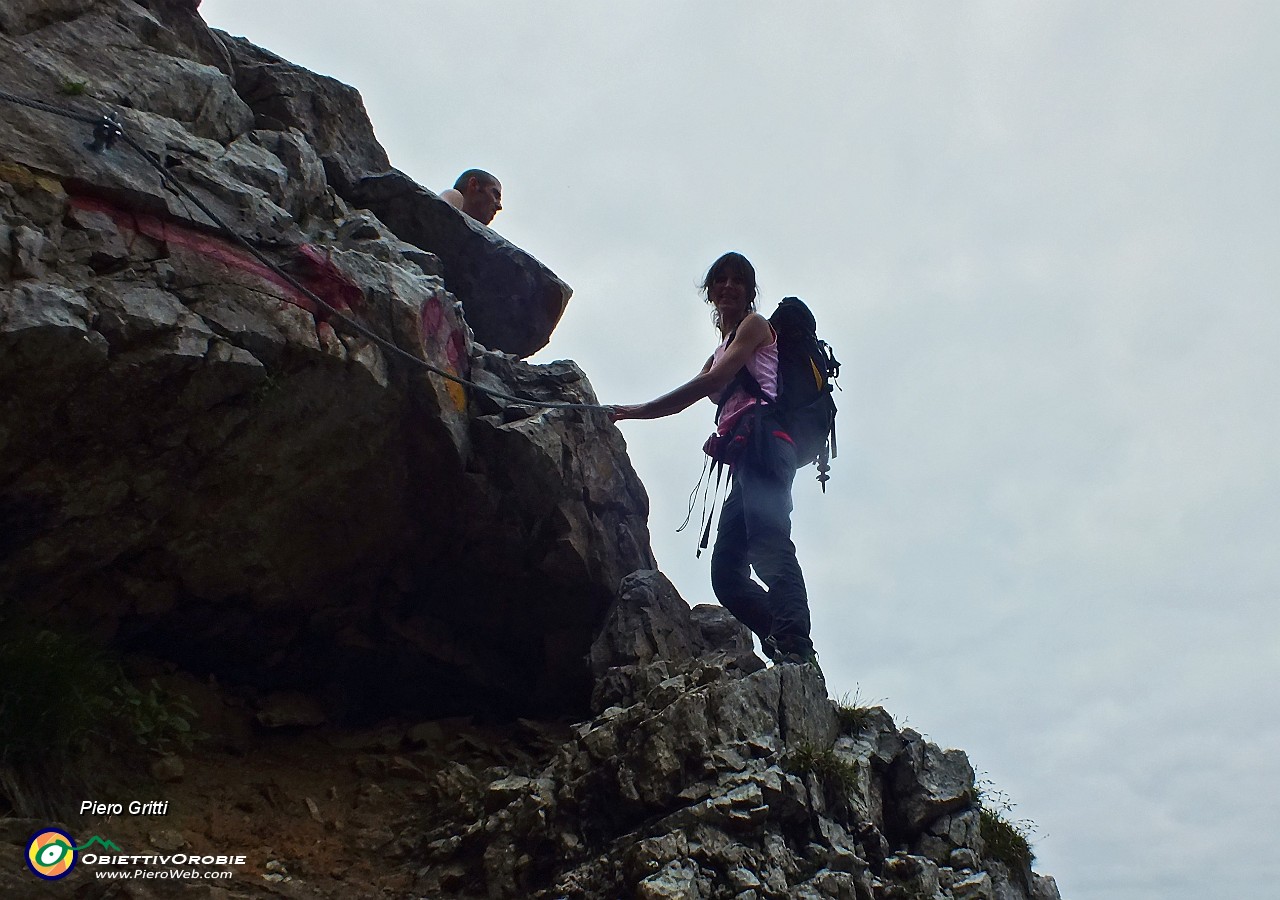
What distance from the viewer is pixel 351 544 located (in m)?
7.43

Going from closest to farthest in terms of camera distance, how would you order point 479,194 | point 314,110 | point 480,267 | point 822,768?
point 822,768, point 314,110, point 480,267, point 479,194

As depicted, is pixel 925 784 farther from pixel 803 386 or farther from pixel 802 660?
pixel 803 386

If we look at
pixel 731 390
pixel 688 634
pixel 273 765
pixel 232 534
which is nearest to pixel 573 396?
pixel 731 390

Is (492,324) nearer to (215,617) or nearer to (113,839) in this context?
(215,617)

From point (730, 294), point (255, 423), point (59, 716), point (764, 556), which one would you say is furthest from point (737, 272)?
point (59, 716)

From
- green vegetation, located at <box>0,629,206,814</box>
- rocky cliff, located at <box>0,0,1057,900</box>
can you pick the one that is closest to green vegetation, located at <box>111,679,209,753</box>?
green vegetation, located at <box>0,629,206,814</box>

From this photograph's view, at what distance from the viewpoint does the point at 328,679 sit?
7973 millimetres

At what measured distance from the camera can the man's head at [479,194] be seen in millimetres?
11195

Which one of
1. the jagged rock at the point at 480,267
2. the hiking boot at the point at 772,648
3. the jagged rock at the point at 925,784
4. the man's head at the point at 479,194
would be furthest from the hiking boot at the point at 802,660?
the man's head at the point at 479,194

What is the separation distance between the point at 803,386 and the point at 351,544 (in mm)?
3940

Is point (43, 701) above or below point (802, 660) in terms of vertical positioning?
below

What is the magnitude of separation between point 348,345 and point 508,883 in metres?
3.71

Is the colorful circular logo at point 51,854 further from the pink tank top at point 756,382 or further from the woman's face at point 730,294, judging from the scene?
the woman's face at point 730,294

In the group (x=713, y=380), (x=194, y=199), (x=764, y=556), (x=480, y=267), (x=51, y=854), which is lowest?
(x=51, y=854)
